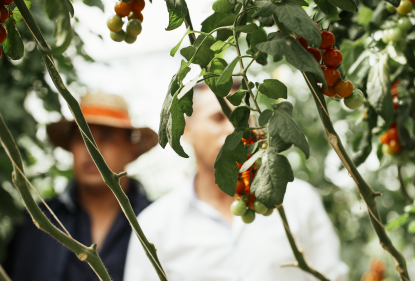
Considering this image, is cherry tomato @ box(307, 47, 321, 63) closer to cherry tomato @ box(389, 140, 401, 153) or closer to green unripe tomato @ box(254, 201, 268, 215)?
green unripe tomato @ box(254, 201, 268, 215)

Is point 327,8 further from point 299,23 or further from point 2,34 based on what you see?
point 2,34

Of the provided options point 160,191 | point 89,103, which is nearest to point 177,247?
point 89,103

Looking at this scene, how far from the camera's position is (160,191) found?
9.55ft

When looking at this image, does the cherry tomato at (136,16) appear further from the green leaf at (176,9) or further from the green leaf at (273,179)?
the green leaf at (273,179)

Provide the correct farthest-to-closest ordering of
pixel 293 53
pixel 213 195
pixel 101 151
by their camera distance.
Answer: pixel 101 151, pixel 213 195, pixel 293 53

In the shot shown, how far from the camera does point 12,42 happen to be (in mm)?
345

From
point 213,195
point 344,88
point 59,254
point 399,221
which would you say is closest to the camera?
point 344,88

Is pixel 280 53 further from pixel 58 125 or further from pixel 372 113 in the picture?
pixel 58 125

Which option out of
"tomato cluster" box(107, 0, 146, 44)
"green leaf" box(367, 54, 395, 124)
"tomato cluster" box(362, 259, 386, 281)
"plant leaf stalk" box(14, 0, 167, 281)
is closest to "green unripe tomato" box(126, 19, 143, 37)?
"tomato cluster" box(107, 0, 146, 44)

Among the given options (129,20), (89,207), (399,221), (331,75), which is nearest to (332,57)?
(331,75)

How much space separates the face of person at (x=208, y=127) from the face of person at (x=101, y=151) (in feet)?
2.11

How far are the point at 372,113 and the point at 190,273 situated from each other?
692 mm

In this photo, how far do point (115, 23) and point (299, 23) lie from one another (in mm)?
216

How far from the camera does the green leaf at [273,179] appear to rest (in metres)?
0.27
